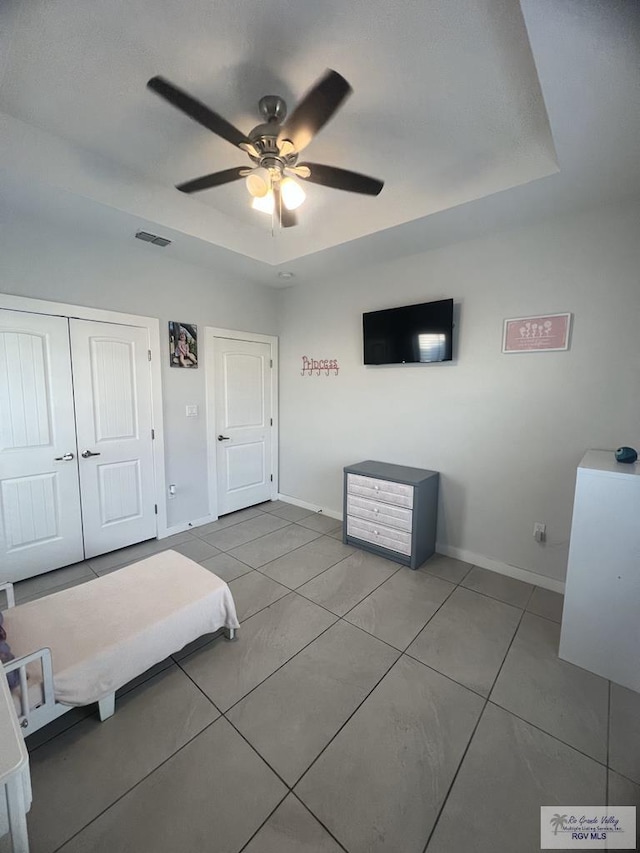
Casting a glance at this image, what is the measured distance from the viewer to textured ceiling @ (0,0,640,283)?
4.25 feet

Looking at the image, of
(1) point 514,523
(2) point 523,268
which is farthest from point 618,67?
(1) point 514,523

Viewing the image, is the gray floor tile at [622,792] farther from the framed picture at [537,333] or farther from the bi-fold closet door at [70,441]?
the bi-fold closet door at [70,441]

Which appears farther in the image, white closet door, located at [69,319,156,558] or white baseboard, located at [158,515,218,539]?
white baseboard, located at [158,515,218,539]

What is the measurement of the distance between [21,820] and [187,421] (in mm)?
3026

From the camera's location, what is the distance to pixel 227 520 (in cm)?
384

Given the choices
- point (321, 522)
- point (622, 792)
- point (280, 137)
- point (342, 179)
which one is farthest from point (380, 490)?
point (280, 137)

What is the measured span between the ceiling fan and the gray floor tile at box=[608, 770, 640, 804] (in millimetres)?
2824

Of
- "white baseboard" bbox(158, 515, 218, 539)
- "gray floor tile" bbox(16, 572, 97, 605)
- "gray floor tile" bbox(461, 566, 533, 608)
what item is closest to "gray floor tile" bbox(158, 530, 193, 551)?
"white baseboard" bbox(158, 515, 218, 539)

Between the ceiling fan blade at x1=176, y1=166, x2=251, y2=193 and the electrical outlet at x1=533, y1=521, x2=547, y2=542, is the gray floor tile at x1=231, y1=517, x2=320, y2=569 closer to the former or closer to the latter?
the electrical outlet at x1=533, y1=521, x2=547, y2=542

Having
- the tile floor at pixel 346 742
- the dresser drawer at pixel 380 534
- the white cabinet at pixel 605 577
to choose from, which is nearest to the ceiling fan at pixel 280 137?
the white cabinet at pixel 605 577

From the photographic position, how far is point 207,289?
3.52m

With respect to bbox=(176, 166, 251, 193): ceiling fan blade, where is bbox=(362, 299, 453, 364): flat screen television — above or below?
below

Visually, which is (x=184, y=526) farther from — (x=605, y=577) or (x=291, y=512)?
(x=605, y=577)

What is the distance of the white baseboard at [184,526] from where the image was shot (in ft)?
11.1
